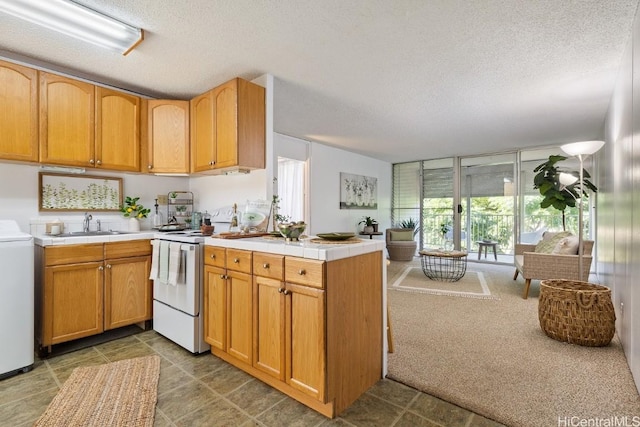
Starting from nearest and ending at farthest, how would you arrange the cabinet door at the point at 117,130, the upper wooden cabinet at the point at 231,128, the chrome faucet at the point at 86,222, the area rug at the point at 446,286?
the upper wooden cabinet at the point at 231,128 → the cabinet door at the point at 117,130 → the chrome faucet at the point at 86,222 → the area rug at the point at 446,286

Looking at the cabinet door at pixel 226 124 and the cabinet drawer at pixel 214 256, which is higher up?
the cabinet door at pixel 226 124

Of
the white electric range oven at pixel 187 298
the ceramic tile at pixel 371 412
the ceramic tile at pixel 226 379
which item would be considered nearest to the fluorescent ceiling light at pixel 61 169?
the white electric range oven at pixel 187 298

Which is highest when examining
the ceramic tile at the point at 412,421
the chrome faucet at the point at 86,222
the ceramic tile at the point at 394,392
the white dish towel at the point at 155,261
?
the chrome faucet at the point at 86,222

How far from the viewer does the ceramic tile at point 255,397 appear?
173cm

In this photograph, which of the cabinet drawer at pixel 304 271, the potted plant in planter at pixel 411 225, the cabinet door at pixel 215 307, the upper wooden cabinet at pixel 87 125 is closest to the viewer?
the cabinet drawer at pixel 304 271

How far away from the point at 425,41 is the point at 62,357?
141 inches

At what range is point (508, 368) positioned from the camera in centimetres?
211

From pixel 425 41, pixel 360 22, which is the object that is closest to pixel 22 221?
pixel 360 22

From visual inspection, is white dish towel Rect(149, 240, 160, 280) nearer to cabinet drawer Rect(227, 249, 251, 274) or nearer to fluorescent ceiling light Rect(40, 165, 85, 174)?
cabinet drawer Rect(227, 249, 251, 274)

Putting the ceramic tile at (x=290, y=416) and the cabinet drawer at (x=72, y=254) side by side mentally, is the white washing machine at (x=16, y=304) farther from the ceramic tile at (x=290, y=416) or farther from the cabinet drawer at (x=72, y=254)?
the ceramic tile at (x=290, y=416)

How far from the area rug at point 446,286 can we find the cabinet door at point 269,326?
271cm

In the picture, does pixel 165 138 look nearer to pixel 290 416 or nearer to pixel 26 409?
pixel 26 409

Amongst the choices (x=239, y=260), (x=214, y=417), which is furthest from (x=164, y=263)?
(x=214, y=417)

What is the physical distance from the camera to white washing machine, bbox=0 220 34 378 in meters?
2.01
